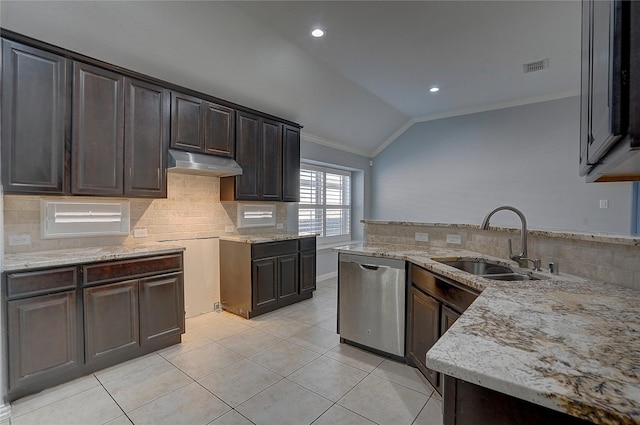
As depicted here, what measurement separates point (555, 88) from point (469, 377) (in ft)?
17.1

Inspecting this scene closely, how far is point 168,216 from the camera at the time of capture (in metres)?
3.53

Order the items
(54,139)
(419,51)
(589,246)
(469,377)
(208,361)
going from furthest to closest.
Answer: (419,51), (208,361), (54,139), (589,246), (469,377)

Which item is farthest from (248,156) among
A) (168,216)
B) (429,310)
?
(429,310)

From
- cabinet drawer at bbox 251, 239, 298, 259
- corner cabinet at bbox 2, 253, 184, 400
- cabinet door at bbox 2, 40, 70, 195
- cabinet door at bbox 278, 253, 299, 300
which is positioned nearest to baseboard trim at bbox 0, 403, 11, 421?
corner cabinet at bbox 2, 253, 184, 400

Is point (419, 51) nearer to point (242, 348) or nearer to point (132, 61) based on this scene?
point (132, 61)

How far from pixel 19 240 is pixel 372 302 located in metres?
3.08

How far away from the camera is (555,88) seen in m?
4.31

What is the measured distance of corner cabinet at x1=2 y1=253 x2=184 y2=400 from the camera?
6.75ft

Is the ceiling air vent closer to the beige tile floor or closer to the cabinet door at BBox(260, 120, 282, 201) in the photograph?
the cabinet door at BBox(260, 120, 282, 201)

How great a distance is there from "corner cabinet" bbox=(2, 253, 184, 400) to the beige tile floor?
0.46 ft

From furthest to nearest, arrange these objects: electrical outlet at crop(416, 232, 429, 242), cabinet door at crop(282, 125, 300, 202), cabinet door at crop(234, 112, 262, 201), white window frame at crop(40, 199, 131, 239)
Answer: cabinet door at crop(282, 125, 300, 202), cabinet door at crop(234, 112, 262, 201), electrical outlet at crop(416, 232, 429, 242), white window frame at crop(40, 199, 131, 239)

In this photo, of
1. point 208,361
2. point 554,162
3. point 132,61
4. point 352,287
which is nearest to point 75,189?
point 132,61

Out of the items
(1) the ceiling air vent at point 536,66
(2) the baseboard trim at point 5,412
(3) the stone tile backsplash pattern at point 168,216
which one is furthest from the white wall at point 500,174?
(2) the baseboard trim at point 5,412

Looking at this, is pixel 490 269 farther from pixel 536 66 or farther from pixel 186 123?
pixel 186 123
